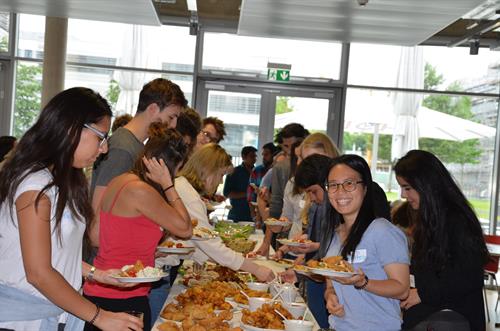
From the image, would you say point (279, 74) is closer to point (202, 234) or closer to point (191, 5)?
point (191, 5)

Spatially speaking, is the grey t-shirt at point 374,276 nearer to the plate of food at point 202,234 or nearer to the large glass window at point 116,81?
the plate of food at point 202,234

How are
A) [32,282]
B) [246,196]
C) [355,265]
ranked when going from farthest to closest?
[246,196] < [355,265] < [32,282]

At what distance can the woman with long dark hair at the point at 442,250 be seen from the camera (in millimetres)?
2930

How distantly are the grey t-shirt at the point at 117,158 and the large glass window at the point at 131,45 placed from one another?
653cm

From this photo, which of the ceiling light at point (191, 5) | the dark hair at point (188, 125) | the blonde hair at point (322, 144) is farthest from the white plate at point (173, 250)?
the ceiling light at point (191, 5)

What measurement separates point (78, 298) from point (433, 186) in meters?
1.64

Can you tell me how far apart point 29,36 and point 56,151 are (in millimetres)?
8430

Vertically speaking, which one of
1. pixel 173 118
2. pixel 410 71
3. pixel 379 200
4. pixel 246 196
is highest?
pixel 410 71

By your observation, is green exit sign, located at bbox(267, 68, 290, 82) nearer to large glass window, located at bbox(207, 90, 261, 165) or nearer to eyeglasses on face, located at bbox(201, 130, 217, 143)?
large glass window, located at bbox(207, 90, 261, 165)

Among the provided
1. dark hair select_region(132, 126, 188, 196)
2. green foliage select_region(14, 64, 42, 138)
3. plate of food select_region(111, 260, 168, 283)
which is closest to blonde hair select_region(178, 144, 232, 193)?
dark hair select_region(132, 126, 188, 196)

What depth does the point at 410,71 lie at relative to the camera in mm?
10305

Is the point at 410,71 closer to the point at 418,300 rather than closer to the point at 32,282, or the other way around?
the point at 418,300

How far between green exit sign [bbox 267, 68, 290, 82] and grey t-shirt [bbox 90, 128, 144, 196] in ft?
21.5

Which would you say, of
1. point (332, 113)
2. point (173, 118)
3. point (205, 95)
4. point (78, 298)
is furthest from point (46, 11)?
point (78, 298)
